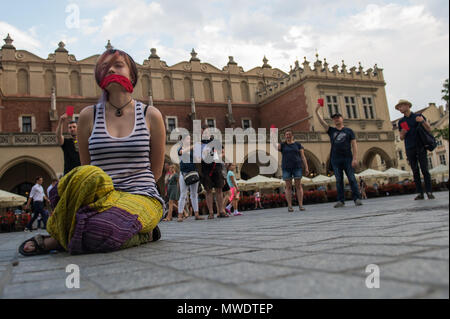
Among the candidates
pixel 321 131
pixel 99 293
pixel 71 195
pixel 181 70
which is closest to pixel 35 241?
pixel 71 195

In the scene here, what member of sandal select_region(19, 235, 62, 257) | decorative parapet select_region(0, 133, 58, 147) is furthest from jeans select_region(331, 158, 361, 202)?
decorative parapet select_region(0, 133, 58, 147)

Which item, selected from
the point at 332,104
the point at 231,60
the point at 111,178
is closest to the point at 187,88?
the point at 231,60

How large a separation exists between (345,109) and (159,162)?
106 feet

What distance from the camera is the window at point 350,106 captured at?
33750 mm

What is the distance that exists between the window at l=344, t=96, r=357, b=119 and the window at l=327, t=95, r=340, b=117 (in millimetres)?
1135

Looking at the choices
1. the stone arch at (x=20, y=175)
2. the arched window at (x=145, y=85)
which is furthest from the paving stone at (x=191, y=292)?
the arched window at (x=145, y=85)

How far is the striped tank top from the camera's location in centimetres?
332

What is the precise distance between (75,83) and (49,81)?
193 cm

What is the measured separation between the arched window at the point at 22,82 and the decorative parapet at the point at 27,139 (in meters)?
9.07

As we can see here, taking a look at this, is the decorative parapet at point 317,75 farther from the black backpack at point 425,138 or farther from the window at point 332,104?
the black backpack at point 425,138

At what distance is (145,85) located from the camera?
3334 centimetres

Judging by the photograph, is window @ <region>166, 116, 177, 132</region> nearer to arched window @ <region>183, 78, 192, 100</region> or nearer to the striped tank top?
arched window @ <region>183, 78, 192, 100</region>

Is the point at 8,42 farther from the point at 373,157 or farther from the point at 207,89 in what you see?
the point at 373,157
